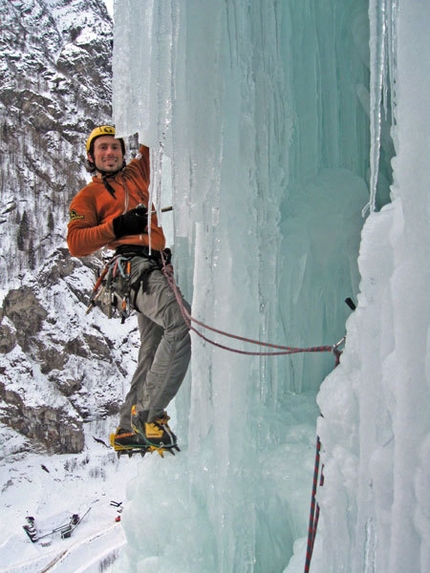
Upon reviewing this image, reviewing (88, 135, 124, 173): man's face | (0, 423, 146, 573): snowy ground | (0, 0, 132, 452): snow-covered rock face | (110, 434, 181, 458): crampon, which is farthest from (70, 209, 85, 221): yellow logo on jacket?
(0, 0, 132, 452): snow-covered rock face

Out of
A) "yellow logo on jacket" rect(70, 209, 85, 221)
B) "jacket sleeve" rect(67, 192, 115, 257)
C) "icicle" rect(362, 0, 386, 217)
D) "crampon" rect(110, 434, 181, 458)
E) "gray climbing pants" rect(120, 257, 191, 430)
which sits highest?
"icicle" rect(362, 0, 386, 217)

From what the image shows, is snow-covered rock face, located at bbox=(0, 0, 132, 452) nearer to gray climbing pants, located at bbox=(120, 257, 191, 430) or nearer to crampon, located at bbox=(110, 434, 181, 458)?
crampon, located at bbox=(110, 434, 181, 458)

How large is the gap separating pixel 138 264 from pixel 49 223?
2236 cm

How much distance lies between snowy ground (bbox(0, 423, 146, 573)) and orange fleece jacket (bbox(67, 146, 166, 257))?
25.1 ft

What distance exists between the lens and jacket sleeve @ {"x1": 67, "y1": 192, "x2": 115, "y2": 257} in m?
2.97

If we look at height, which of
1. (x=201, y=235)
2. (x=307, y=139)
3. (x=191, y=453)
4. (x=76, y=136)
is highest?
(x=76, y=136)

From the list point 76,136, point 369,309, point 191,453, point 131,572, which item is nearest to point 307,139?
point 191,453

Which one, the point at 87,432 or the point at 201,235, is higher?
the point at 201,235

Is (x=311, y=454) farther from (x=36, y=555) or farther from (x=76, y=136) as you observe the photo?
(x=76, y=136)

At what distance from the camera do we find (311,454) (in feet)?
9.15

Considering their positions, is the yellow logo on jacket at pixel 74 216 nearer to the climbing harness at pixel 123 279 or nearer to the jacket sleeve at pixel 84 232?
the jacket sleeve at pixel 84 232

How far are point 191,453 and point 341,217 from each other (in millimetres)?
1775

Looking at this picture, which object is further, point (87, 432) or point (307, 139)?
point (87, 432)

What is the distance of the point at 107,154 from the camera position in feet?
10.9
